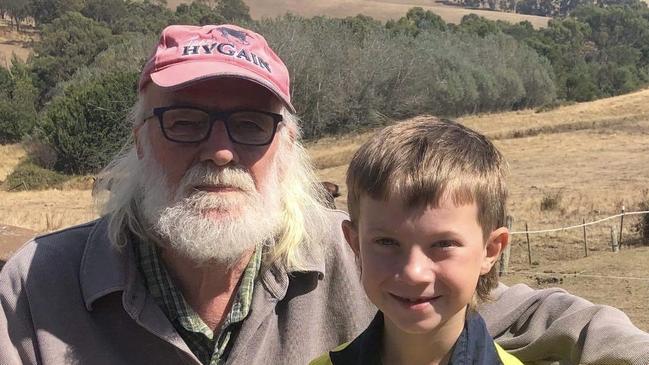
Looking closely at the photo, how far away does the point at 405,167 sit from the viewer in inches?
73.5

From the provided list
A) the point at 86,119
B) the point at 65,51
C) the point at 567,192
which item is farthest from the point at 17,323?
the point at 65,51

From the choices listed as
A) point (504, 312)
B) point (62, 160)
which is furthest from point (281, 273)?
point (62, 160)

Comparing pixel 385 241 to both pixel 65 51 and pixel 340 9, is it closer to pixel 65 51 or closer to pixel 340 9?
pixel 65 51

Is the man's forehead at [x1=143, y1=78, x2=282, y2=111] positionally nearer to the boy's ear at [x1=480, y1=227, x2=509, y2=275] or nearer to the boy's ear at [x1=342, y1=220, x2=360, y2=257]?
the boy's ear at [x1=342, y1=220, x2=360, y2=257]

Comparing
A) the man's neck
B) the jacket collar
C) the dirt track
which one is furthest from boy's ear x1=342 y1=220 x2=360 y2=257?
the dirt track

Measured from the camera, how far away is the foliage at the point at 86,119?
36938 millimetres

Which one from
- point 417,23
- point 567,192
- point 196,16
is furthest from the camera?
point 417,23

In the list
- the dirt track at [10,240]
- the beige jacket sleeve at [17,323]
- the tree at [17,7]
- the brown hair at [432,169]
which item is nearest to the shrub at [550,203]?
the dirt track at [10,240]

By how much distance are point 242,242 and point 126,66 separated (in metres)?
45.8

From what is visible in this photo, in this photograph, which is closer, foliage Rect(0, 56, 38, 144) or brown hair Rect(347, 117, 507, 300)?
brown hair Rect(347, 117, 507, 300)

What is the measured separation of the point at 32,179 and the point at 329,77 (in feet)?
54.4

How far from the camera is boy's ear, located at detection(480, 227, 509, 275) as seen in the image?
1976 mm

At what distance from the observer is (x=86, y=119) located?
123 ft

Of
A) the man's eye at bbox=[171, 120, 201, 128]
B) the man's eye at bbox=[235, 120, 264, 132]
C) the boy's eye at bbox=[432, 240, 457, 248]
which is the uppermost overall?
the man's eye at bbox=[171, 120, 201, 128]
